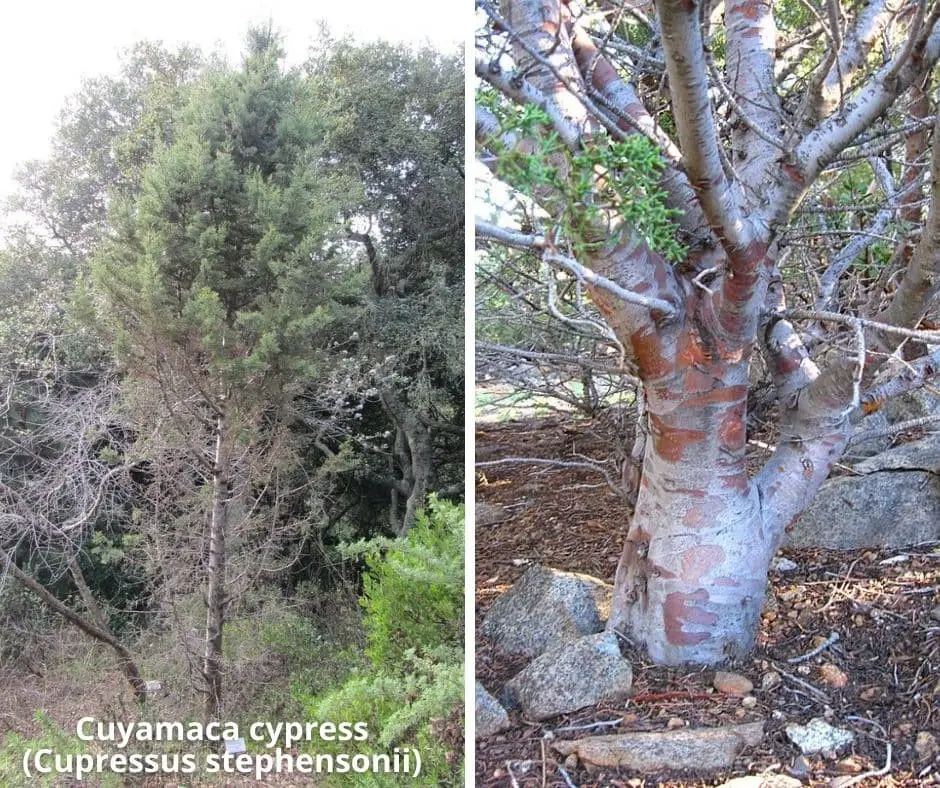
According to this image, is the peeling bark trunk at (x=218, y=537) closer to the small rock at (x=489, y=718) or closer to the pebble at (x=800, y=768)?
the small rock at (x=489, y=718)

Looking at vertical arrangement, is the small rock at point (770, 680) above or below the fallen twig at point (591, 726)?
above

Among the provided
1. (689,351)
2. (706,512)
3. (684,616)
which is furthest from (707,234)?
(684,616)

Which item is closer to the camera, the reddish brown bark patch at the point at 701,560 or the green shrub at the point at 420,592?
the reddish brown bark patch at the point at 701,560

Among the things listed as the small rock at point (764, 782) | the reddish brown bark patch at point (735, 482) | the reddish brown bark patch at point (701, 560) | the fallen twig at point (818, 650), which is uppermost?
the reddish brown bark patch at point (735, 482)

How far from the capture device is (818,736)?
105 cm

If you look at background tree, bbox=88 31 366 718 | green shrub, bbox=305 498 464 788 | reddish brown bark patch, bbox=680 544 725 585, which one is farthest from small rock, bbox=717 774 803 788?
background tree, bbox=88 31 366 718

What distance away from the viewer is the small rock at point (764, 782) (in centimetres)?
99

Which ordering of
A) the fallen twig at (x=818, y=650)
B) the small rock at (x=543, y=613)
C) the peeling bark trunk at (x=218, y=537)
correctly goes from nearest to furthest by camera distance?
1. the fallen twig at (x=818, y=650)
2. the small rock at (x=543, y=613)
3. the peeling bark trunk at (x=218, y=537)

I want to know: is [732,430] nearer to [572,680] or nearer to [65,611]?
[572,680]

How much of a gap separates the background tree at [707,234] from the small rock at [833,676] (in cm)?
11

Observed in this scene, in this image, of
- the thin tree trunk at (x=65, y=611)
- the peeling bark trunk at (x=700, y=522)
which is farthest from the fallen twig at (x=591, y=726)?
the thin tree trunk at (x=65, y=611)

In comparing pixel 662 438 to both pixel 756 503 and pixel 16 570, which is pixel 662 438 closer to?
pixel 756 503

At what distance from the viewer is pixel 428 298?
151cm

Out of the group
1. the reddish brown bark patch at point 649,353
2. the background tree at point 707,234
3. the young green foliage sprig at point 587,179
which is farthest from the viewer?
the reddish brown bark patch at point 649,353
